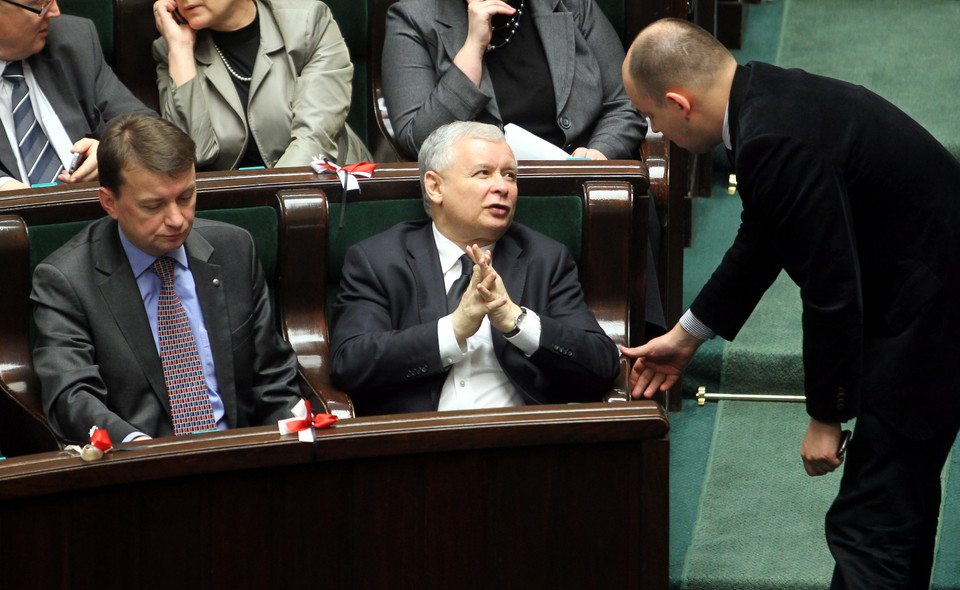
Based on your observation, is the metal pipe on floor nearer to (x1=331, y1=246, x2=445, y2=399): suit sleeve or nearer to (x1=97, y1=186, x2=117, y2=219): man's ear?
(x1=331, y1=246, x2=445, y2=399): suit sleeve

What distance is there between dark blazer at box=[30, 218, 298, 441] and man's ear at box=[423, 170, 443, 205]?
23 centimetres

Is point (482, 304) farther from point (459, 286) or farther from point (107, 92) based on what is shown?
→ point (107, 92)

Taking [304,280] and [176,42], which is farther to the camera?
[176,42]

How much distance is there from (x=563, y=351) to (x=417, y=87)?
0.63 metres

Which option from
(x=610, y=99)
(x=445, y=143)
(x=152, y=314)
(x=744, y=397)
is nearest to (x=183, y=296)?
(x=152, y=314)

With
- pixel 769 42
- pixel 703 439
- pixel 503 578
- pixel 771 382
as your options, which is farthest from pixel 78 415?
pixel 769 42

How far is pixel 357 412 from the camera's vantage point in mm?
1467

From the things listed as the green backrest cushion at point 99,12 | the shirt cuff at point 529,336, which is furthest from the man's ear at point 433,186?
the green backrest cushion at point 99,12

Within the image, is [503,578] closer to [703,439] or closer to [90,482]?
[90,482]

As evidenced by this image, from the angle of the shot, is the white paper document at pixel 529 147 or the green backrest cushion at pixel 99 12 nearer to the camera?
the white paper document at pixel 529 147

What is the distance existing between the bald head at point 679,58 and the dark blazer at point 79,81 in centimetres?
87

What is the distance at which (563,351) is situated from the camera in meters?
1.39

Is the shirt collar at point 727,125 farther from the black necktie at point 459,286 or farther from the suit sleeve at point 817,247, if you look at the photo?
the black necktie at point 459,286

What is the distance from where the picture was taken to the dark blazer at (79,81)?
172cm
